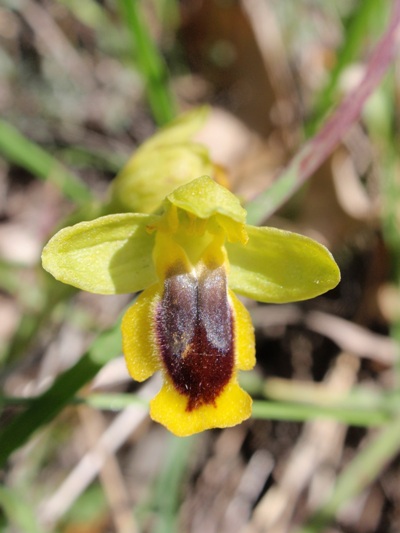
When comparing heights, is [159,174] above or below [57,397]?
above

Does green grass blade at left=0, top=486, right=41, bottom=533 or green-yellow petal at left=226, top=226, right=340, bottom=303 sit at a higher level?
green-yellow petal at left=226, top=226, right=340, bottom=303

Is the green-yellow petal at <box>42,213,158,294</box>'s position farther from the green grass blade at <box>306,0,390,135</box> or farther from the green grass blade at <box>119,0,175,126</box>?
the green grass blade at <box>306,0,390,135</box>

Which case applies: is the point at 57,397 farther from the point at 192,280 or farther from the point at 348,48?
the point at 348,48

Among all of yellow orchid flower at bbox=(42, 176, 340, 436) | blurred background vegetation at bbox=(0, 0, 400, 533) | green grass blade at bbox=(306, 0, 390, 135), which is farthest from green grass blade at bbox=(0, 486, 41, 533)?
green grass blade at bbox=(306, 0, 390, 135)

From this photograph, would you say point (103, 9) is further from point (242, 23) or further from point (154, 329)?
point (154, 329)

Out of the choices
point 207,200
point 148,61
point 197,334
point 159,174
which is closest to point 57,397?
point 197,334

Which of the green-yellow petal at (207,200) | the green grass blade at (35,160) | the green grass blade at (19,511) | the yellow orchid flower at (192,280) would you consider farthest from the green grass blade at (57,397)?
the green grass blade at (35,160)
